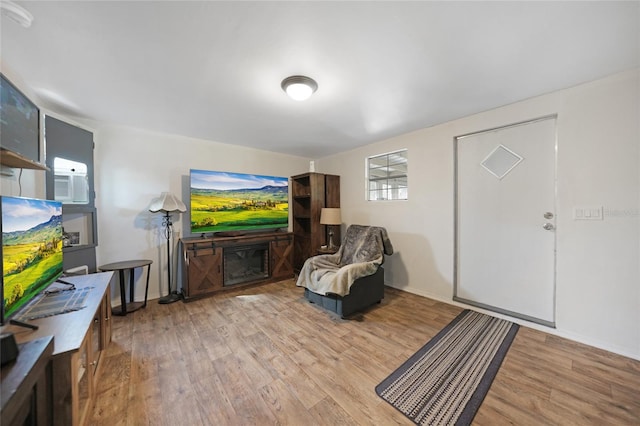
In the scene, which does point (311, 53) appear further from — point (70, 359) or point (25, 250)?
point (70, 359)

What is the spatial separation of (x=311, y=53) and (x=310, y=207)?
2.69 meters

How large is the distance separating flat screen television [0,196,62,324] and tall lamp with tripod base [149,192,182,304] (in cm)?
132

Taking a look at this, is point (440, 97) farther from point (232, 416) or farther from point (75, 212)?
point (75, 212)

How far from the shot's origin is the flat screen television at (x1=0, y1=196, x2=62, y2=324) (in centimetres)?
107

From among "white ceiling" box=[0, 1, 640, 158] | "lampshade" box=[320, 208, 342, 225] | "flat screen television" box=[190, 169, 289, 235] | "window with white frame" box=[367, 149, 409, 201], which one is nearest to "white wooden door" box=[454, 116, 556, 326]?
"white ceiling" box=[0, 1, 640, 158]

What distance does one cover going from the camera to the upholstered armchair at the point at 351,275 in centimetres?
247

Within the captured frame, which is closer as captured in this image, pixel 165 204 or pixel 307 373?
pixel 307 373

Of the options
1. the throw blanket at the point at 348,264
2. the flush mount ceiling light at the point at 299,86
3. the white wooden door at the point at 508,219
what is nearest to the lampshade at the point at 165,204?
the throw blanket at the point at 348,264

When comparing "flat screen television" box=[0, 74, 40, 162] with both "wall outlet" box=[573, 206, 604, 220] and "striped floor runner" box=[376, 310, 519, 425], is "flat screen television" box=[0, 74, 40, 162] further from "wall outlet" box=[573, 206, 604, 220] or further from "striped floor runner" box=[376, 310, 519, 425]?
"wall outlet" box=[573, 206, 604, 220]

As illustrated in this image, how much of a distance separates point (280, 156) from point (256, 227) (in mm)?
1517

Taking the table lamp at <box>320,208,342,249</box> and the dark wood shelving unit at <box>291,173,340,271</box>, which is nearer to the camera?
the table lamp at <box>320,208,342,249</box>

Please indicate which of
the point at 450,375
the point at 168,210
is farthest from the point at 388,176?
the point at 168,210

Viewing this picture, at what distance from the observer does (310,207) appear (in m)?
4.06

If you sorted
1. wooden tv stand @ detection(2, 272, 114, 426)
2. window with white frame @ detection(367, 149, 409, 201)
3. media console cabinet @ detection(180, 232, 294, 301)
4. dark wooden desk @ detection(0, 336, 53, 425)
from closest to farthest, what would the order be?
dark wooden desk @ detection(0, 336, 53, 425)
wooden tv stand @ detection(2, 272, 114, 426)
media console cabinet @ detection(180, 232, 294, 301)
window with white frame @ detection(367, 149, 409, 201)
